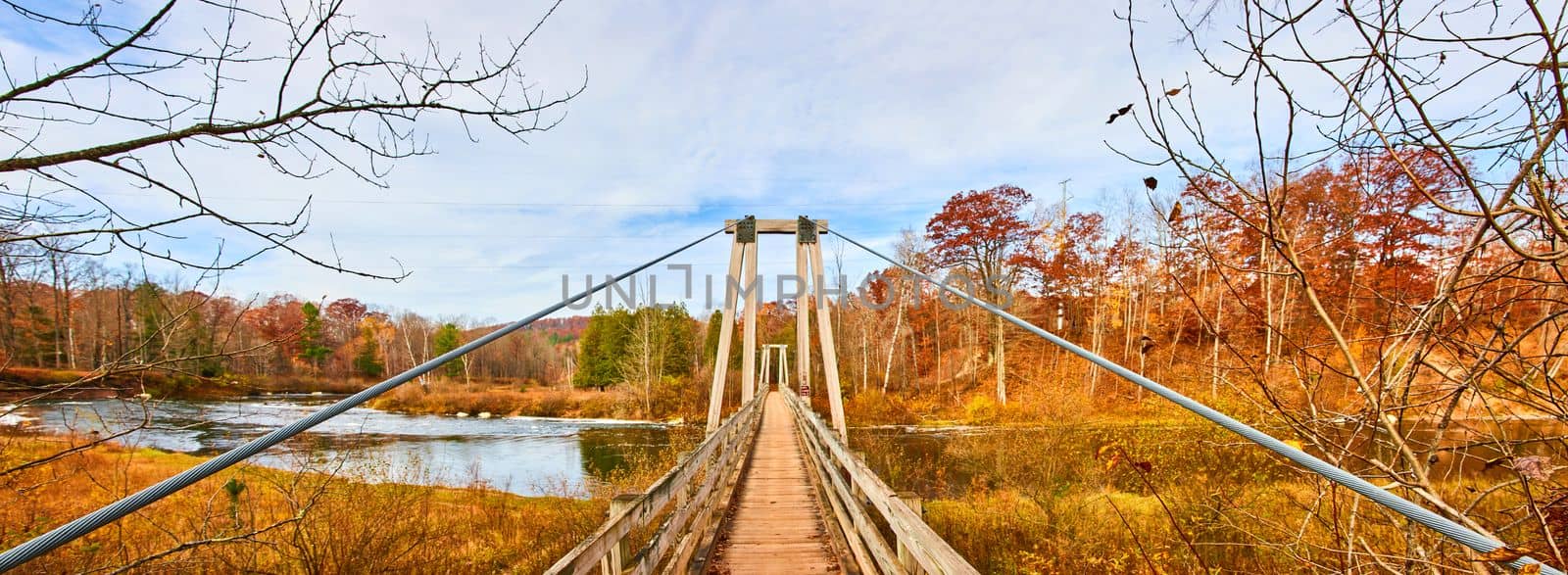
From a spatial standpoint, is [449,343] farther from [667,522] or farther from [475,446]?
[667,522]

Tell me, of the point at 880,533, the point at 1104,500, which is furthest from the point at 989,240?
the point at 880,533

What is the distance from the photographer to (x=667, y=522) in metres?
2.95

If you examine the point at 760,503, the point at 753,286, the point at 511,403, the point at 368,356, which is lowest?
the point at 511,403

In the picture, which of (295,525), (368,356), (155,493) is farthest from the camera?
(368,356)

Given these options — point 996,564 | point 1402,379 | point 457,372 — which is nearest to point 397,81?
point 1402,379

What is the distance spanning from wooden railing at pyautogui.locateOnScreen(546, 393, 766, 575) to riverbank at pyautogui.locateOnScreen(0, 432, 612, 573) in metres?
1.56

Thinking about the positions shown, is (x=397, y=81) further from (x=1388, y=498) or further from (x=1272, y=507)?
(x=1272, y=507)

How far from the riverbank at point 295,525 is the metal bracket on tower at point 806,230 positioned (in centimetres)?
440

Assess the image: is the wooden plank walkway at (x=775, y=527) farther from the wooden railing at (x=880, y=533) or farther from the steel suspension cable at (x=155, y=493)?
the steel suspension cable at (x=155, y=493)

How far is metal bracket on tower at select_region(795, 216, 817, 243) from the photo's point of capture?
8.37 m

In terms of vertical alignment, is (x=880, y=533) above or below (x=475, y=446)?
above

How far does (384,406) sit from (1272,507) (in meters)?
33.0

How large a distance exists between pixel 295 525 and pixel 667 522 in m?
3.04

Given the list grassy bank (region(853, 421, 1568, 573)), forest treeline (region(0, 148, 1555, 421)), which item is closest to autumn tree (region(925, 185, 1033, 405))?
forest treeline (region(0, 148, 1555, 421))
